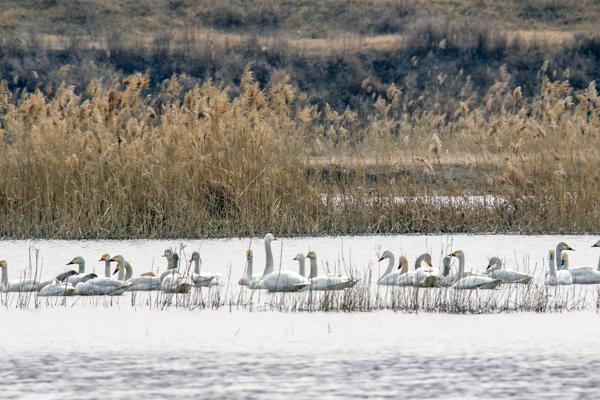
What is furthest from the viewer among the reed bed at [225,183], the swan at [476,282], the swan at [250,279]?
the reed bed at [225,183]

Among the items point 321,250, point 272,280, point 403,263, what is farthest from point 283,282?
point 321,250

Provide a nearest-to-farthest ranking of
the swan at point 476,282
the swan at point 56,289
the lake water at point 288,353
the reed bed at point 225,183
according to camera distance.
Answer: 1. the lake water at point 288,353
2. the swan at point 56,289
3. the swan at point 476,282
4. the reed bed at point 225,183

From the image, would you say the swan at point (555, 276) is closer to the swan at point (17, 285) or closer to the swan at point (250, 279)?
the swan at point (250, 279)

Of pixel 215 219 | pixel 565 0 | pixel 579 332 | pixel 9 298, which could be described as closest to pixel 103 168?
pixel 215 219

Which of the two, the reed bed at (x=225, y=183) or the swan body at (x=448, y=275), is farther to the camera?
the reed bed at (x=225, y=183)

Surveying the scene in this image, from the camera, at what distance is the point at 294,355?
880cm

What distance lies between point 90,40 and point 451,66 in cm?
1058

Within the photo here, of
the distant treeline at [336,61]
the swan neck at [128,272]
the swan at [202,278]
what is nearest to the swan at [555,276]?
the swan at [202,278]

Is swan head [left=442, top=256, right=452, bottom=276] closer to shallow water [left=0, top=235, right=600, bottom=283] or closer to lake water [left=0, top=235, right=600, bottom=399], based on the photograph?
shallow water [left=0, top=235, right=600, bottom=283]

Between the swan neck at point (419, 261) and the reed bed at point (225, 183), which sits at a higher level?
the reed bed at point (225, 183)

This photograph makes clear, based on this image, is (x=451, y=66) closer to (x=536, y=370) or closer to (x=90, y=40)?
(x=90, y=40)

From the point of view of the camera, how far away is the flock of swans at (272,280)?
36.9 ft

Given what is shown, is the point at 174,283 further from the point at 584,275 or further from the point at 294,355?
the point at 584,275

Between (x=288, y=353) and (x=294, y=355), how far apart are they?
0.07 m
